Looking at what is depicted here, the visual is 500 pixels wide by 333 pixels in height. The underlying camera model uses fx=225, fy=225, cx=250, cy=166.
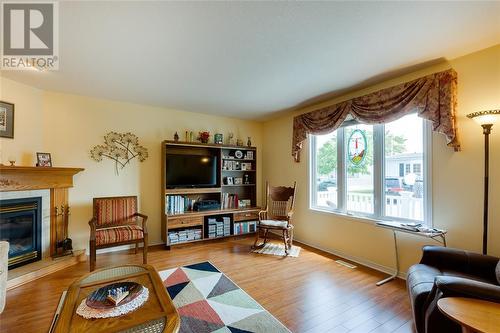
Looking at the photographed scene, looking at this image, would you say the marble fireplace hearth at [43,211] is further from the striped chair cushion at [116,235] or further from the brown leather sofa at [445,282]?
the brown leather sofa at [445,282]

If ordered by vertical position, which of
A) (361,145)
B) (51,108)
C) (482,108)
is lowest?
(361,145)

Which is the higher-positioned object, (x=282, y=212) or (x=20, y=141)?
(x=20, y=141)

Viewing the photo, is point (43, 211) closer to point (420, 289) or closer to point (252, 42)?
point (252, 42)

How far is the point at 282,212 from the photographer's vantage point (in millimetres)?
4133

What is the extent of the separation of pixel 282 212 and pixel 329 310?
2.16m

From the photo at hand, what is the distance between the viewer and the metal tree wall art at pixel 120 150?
3.46 meters

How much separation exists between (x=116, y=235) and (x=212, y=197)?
183 cm

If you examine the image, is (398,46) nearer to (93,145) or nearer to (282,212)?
(282,212)

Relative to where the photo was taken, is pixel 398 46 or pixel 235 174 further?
pixel 235 174

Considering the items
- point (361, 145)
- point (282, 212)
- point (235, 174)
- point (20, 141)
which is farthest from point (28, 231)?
point (361, 145)

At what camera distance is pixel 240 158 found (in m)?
4.52

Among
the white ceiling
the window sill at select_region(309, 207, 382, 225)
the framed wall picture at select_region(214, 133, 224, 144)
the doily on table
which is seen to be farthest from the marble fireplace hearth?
the window sill at select_region(309, 207, 382, 225)

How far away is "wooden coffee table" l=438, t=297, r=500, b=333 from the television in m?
3.44

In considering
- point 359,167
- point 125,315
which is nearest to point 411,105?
point 359,167
